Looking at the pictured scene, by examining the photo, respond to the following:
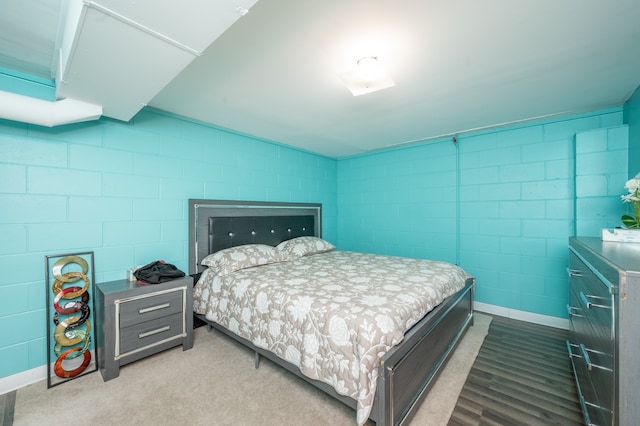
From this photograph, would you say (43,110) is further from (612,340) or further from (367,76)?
(612,340)

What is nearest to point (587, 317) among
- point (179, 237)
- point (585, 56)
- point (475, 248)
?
point (585, 56)

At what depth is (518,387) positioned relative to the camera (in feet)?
6.34

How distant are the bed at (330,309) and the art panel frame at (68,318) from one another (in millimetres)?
892

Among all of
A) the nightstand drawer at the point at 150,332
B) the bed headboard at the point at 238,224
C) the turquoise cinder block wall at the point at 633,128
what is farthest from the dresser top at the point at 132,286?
the turquoise cinder block wall at the point at 633,128

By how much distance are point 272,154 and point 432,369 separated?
3.19 m

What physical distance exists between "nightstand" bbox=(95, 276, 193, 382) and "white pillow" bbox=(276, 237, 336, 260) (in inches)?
47.9

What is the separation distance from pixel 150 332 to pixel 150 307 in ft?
0.70

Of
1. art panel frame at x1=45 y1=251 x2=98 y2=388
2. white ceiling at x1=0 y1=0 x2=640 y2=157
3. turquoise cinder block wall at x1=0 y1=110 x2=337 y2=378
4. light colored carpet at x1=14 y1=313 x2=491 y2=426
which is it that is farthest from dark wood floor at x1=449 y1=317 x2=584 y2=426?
turquoise cinder block wall at x1=0 y1=110 x2=337 y2=378

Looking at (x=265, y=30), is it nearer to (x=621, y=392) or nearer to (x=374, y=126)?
(x=374, y=126)

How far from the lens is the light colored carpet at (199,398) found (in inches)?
64.1

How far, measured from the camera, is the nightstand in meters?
2.00

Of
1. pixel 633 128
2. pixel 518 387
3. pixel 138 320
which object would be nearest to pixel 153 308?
pixel 138 320

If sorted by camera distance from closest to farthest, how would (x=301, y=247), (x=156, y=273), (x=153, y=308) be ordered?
(x=153, y=308) → (x=156, y=273) → (x=301, y=247)

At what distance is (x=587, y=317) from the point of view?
150cm
